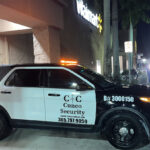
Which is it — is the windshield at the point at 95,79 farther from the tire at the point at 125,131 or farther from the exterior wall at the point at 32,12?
the exterior wall at the point at 32,12

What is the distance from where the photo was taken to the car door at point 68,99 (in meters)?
4.34

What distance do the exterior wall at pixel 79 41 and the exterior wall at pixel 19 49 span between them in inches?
90.5

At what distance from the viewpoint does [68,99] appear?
443cm

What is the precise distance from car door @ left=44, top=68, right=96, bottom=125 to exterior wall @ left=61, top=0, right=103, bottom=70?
230 inches

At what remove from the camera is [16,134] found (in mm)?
5312

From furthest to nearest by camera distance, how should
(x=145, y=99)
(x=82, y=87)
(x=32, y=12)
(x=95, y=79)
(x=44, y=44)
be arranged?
(x=44, y=44), (x=32, y=12), (x=95, y=79), (x=82, y=87), (x=145, y=99)

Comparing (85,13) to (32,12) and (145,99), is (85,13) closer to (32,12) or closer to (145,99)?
(32,12)

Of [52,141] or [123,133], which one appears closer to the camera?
[123,133]

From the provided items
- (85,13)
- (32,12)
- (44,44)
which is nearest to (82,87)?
(32,12)

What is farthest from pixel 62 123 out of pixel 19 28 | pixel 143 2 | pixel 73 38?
pixel 143 2

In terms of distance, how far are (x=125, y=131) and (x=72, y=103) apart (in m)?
1.27

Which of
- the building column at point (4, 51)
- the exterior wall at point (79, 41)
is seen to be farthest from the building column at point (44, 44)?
the building column at point (4, 51)

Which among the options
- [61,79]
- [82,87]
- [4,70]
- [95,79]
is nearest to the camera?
[82,87]

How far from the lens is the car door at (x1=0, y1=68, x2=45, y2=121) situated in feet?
15.2
